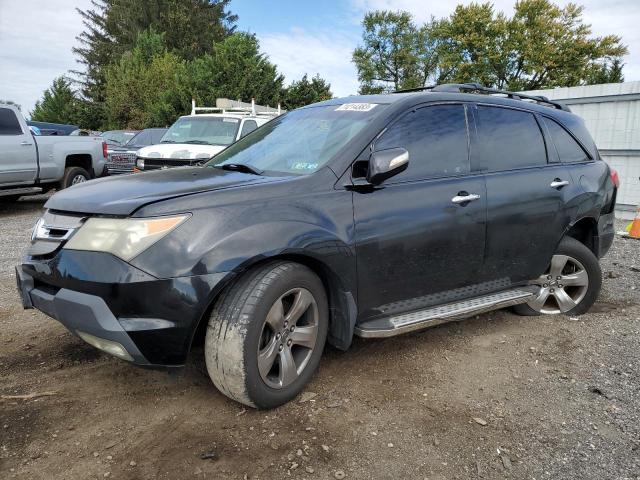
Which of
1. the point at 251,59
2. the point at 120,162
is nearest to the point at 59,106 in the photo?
the point at 251,59

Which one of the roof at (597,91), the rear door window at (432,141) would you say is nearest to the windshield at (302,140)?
the rear door window at (432,141)

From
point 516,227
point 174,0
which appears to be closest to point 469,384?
point 516,227

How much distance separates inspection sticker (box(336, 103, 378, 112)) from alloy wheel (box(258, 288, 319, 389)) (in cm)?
137

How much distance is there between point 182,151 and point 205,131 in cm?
96

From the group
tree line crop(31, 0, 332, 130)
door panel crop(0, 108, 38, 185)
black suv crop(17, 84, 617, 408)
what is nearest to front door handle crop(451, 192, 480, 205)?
black suv crop(17, 84, 617, 408)

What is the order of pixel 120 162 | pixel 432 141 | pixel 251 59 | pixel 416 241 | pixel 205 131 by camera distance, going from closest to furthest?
pixel 416 241 → pixel 432 141 → pixel 205 131 → pixel 120 162 → pixel 251 59

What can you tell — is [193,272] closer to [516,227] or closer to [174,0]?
[516,227]

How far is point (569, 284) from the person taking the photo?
4.28 metres

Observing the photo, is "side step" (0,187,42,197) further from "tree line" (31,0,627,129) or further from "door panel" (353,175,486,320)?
"tree line" (31,0,627,129)

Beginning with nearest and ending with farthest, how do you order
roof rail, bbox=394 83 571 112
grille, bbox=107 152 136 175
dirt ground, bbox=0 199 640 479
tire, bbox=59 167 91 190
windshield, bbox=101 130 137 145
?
dirt ground, bbox=0 199 640 479
roof rail, bbox=394 83 571 112
tire, bbox=59 167 91 190
grille, bbox=107 152 136 175
windshield, bbox=101 130 137 145

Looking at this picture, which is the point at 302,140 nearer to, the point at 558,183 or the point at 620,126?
the point at 558,183

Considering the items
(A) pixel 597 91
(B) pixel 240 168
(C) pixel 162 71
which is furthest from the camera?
(C) pixel 162 71

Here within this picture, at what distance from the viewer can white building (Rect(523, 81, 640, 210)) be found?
9883 mm

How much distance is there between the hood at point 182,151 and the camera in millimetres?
9109
